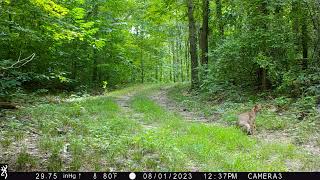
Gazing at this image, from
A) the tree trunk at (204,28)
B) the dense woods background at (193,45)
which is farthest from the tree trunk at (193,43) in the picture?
the tree trunk at (204,28)

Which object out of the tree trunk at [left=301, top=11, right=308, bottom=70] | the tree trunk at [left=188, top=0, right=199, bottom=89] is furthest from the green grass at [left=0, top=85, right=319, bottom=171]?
the tree trunk at [left=188, top=0, right=199, bottom=89]

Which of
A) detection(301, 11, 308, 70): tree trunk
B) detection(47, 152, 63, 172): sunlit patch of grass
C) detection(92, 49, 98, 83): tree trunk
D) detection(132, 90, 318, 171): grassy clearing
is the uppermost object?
detection(301, 11, 308, 70): tree trunk

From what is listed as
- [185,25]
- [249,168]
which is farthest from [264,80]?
[185,25]

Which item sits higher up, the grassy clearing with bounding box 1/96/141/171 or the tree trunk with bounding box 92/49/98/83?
the tree trunk with bounding box 92/49/98/83

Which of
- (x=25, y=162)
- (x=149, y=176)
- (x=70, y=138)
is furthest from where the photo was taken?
(x=70, y=138)

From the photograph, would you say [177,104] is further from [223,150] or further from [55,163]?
[55,163]

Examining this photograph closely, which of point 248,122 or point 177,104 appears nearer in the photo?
point 248,122

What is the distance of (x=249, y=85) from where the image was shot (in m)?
19.2

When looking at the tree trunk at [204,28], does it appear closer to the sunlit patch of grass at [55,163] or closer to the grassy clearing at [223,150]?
the grassy clearing at [223,150]

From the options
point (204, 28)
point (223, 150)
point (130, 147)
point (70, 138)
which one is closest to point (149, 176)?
point (130, 147)

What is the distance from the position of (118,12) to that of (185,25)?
1263 centimetres

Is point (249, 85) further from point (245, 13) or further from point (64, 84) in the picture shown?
point (64, 84)

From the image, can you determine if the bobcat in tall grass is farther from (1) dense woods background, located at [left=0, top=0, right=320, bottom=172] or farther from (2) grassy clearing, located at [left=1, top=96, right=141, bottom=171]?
(2) grassy clearing, located at [left=1, top=96, right=141, bottom=171]

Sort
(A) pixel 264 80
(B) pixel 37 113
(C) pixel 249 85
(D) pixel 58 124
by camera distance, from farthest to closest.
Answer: (C) pixel 249 85 → (A) pixel 264 80 → (B) pixel 37 113 → (D) pixel 58 124
